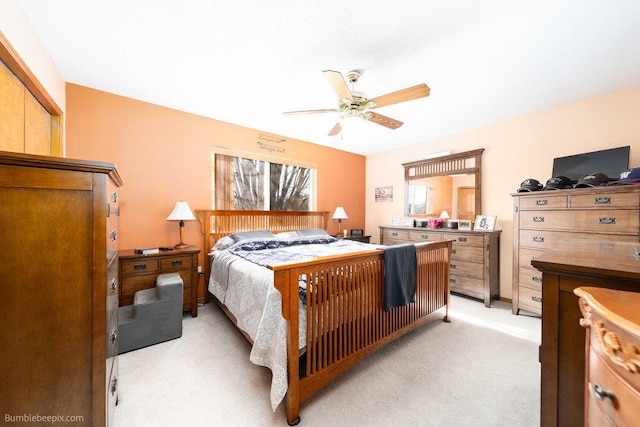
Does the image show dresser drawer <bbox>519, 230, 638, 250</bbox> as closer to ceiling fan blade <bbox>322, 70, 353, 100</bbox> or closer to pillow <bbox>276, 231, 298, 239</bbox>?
ceiling fan blade <bbox>322, 70, 353, 100</bbox>

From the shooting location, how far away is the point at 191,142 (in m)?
3.30

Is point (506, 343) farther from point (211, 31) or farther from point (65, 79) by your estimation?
point (65, 79)

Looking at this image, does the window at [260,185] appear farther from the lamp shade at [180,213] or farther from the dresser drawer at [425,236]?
the dresser drawer at [425,236]

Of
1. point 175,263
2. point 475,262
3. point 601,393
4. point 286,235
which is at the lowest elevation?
point 475,262

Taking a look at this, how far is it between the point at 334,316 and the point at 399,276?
0.75 metres

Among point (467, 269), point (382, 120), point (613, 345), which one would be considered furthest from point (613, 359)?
point (467, 269)

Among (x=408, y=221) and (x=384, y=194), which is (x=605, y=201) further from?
(x=384, y=194)

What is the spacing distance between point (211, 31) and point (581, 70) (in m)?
3.31

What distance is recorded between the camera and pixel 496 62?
6.97ft

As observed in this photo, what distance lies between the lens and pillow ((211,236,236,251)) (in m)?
3.20

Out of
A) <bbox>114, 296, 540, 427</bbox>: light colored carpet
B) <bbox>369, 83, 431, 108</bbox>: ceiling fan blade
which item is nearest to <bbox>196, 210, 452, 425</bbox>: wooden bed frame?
<bbox>114, 296, 540, 427</bbox>: light colored carpet

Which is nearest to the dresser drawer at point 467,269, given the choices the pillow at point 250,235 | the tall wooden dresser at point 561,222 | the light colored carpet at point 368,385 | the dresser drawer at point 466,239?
the dresser drawer at point 466,239

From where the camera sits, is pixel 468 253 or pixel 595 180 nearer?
pixel 595 180

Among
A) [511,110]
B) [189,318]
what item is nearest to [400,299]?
[189,318]
